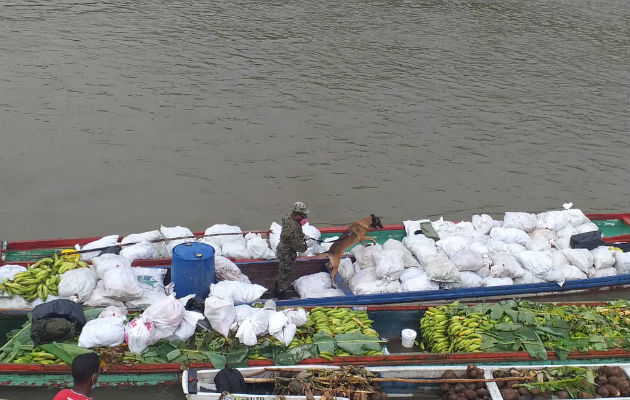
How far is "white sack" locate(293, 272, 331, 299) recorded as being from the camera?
29.1 feet

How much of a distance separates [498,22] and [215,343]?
1962cm

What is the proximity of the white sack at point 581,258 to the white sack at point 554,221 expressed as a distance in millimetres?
811

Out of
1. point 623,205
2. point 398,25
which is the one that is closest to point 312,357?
point 623,205

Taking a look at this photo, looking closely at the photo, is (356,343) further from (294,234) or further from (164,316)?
(164,316)

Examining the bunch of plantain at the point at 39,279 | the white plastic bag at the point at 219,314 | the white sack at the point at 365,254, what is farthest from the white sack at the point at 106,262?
the white sack at the point at 365,254

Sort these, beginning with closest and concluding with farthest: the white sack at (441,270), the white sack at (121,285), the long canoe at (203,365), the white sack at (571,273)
→ the long canoe at (203,365) < the white sack at (121,285) < the white sack at (441,270) < the white sack at (571,273)

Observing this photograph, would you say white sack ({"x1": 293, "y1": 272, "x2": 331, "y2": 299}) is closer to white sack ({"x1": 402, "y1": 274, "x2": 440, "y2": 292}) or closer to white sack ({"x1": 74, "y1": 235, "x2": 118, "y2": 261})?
white sack ({"x1": 402, "y1": 274, "x2": 440, "y2": 292})

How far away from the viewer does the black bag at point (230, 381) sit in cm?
651

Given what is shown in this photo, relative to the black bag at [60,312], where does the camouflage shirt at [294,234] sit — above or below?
above

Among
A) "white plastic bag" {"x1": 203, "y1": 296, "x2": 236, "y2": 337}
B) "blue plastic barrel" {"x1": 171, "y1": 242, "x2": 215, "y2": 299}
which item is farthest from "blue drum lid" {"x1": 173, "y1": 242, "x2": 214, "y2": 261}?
"white plastic bag" {"x1": 203, "y1": 296, "x2": 236, "y2": 337}

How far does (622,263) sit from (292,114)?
866cm

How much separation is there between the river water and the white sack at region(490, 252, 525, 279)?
3.47m

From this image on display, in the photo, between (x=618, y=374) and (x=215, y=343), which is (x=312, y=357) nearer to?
(x=215, y=343)

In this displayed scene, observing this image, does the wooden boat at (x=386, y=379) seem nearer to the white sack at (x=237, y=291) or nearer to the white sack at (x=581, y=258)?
the white sack at (x=237, y=291)
